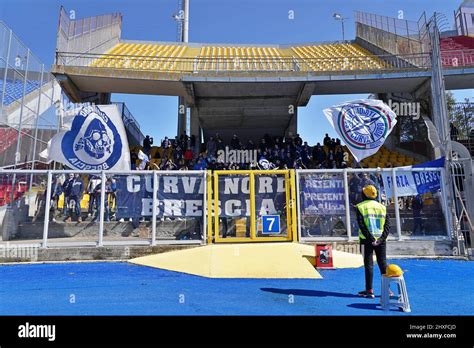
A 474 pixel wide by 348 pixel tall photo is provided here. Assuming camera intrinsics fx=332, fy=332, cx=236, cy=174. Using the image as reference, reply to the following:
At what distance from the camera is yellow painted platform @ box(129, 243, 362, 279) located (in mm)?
6676

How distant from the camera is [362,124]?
869 centimetres

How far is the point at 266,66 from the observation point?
20.0 m

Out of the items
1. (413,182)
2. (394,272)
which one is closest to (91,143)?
(394,272)

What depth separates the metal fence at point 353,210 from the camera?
8.68 meters

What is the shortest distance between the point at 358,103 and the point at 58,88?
14735 mm

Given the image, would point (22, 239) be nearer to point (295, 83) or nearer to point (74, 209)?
point (74, 209)

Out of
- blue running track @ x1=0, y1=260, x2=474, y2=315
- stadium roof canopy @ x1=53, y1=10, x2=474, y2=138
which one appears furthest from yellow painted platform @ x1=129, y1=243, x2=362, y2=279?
stadium roof canopy @ x1=53, y1=10, x2=474, y2=138

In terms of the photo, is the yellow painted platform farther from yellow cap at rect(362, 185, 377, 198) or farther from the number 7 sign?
yellow cap at rect(362, 185, 377, 198)

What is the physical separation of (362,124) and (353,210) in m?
2.26

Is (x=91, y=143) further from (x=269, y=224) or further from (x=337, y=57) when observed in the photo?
(x=337, y=57)

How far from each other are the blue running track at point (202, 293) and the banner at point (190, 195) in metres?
1.74

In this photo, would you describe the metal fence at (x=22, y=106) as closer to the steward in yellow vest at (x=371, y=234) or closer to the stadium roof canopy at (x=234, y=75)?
the stadium roof canopy at (x=234, y=75)

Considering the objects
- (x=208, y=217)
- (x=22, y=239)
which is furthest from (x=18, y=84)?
(x=208, y=217)
